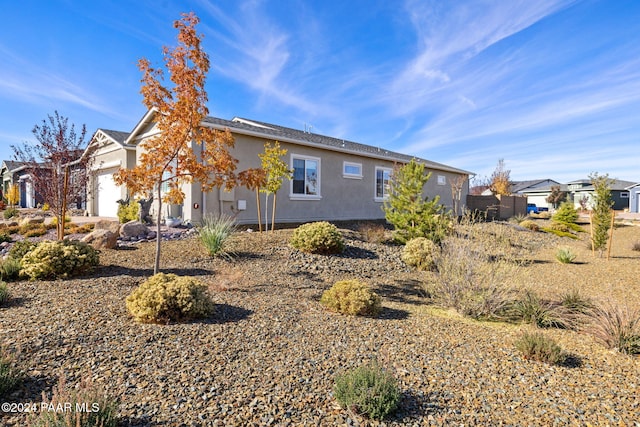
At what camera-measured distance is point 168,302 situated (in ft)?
13.1

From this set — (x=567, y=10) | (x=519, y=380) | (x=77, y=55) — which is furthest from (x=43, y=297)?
(x=567, y=10)

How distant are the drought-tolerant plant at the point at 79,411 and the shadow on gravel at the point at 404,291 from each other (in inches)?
198

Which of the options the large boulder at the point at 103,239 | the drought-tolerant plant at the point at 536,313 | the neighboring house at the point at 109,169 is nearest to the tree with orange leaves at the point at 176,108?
the large boulder at the point at 103,239

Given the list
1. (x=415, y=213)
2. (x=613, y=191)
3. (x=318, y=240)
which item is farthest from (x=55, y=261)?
(x=613, y=191)

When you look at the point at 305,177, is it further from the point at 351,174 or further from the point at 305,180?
the point at 351,174

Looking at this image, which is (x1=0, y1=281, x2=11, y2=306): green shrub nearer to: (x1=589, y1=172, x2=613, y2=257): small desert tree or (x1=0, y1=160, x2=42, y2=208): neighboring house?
(x1=589, y1=172, x2=613, y2=257): small desert tree

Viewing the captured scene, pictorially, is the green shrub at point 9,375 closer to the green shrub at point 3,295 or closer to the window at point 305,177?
the green shrub at point 3,295

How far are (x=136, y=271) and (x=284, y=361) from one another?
4564 millimetres

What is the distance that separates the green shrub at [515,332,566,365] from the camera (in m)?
3.51

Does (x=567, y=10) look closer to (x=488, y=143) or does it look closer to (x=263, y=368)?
(x=263, y=368)

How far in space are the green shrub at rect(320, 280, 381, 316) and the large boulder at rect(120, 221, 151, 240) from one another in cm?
676

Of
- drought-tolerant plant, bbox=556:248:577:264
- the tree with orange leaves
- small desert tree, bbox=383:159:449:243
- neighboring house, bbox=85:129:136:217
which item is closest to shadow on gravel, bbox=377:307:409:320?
the tree with orange leaves

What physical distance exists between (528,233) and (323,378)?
1677 centimetres

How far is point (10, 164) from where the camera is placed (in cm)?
2809
